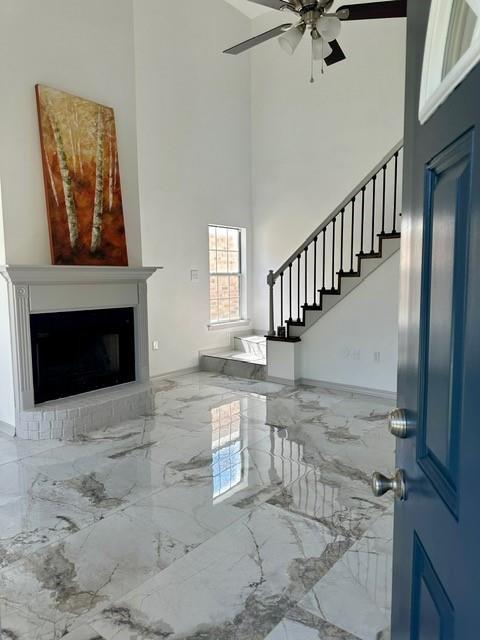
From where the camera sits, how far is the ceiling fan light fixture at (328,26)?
3.06 m

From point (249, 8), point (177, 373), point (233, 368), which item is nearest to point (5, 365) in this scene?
point (177, 373)

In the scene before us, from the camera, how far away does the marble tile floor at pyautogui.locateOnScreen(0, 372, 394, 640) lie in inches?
73.5

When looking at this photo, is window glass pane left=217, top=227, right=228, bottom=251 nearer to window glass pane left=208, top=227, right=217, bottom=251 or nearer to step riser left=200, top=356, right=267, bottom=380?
window glass pane left=208, top=227, right=217, bottom=251

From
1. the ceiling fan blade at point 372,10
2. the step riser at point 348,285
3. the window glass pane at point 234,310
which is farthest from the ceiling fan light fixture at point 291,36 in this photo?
the window glass pane at point 234,310

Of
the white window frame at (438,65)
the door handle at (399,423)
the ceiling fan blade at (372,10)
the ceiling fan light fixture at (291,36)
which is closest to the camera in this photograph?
the white window frame at (438,65)

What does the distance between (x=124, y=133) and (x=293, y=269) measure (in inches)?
127

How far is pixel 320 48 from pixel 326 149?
127 inches

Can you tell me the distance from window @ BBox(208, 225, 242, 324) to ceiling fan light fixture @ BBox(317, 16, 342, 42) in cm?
386

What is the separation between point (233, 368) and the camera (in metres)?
6.41

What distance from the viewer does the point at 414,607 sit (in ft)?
3.05

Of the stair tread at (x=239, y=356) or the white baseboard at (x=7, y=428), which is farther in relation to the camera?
the stair tread at (x=239, y=356)

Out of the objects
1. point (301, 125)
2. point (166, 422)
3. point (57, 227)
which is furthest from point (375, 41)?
point (166, 422)

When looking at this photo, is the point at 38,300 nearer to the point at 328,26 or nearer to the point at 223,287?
the point at 328,26

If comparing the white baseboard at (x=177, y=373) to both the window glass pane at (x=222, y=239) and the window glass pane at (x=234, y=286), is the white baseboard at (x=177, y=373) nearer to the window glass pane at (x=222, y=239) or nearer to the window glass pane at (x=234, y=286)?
the window glass pane at (x=234, y=286)
